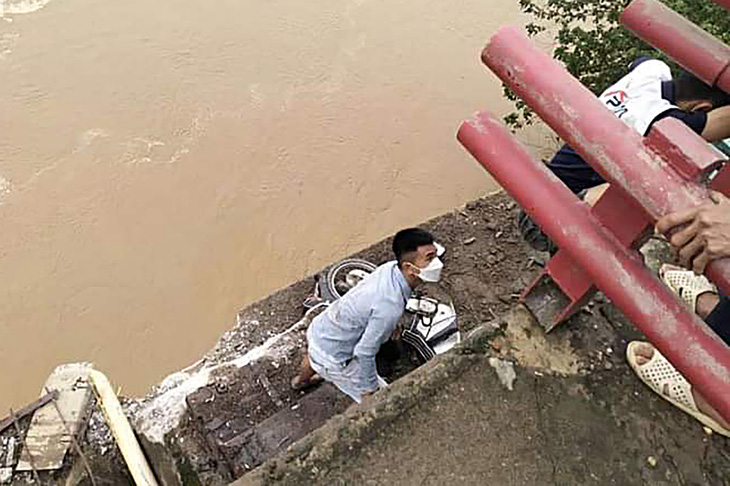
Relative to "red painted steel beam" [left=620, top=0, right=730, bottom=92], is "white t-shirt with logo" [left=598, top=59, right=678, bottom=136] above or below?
below

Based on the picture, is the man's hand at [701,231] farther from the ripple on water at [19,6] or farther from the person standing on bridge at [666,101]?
the ripple on water at [19,6]

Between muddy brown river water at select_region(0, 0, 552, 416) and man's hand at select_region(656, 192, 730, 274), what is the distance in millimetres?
4387

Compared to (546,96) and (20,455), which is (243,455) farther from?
(546,96)

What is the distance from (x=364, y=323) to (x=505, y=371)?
927 millimetres

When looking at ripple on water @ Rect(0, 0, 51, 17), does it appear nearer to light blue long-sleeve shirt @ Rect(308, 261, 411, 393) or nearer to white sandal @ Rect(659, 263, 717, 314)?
light blue long-sleeve shirt @ Rect(308, 261, 411, 393)

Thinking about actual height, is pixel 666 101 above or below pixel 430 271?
above

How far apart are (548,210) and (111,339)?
173 inches

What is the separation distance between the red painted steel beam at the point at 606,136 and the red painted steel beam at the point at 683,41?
394 millimetres

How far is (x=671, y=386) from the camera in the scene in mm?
2266

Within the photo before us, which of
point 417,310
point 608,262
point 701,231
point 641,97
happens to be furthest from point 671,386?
point 417,310

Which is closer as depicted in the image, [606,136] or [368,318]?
[606,136]

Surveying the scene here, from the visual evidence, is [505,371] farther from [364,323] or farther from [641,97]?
[641,97]

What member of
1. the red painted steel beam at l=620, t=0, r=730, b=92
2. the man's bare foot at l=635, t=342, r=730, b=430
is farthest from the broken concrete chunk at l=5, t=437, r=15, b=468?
the red painted steel beam at l=620, t=0, r=730, b=92

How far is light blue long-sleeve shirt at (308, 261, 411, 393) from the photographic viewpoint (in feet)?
9.87
